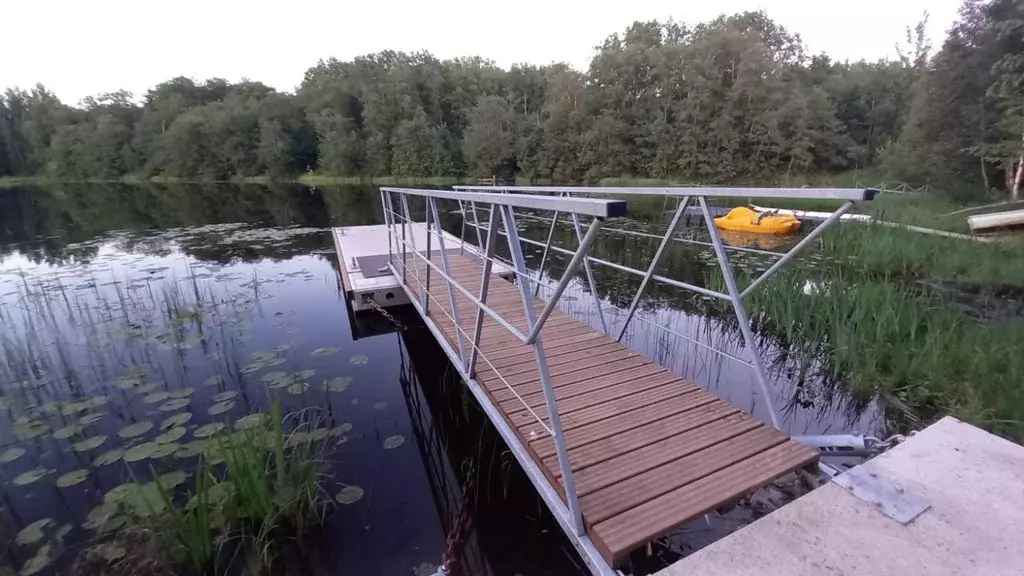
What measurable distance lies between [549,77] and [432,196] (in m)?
31.8

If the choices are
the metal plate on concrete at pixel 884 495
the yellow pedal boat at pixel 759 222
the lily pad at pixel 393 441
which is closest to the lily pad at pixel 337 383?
the lily pad at pixel 393 441

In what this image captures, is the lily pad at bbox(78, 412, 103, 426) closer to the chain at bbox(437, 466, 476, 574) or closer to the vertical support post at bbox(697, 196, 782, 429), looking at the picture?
the chain at bbox(437, 466, 476, 574)

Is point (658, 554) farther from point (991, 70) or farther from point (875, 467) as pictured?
point (991, 70)

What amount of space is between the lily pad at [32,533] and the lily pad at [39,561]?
0.21 ft

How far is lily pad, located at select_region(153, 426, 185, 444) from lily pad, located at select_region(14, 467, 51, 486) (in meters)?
0.59

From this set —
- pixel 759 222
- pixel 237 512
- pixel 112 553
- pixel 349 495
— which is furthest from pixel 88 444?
pixel 759 222

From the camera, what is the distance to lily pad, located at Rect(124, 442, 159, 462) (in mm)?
3004

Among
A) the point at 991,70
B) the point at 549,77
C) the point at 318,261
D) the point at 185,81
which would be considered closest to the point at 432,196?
the point at 318,261

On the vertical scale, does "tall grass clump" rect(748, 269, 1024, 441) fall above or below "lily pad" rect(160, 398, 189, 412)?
below

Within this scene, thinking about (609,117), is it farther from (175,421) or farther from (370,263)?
(175,421)

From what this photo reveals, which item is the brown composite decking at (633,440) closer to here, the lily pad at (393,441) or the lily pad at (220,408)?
the lily pad at (393,441)

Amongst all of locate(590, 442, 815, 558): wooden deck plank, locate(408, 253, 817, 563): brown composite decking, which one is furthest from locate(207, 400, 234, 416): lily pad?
locate(590, 442, 815, 558): wooden deck plank

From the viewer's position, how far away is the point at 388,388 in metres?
4.26

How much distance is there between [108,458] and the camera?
307cm
